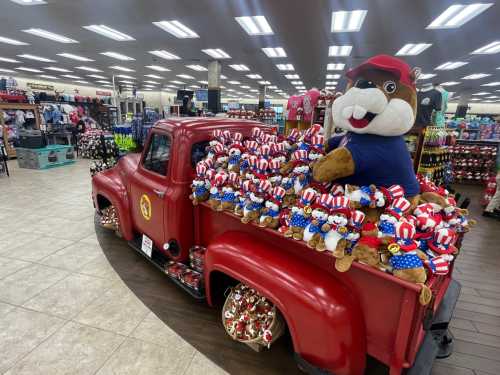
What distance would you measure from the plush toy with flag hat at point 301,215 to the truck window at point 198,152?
3.64 ft

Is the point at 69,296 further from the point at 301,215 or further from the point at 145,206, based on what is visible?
the point at 301,215

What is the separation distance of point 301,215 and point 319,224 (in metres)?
0.13

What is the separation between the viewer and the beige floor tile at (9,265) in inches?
105

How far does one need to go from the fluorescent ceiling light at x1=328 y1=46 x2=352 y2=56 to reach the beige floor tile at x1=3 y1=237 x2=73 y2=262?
8.93 m

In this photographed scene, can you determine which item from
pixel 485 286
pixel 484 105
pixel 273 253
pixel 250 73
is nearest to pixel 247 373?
pixel 273 253

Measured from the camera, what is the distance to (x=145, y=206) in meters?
2.51

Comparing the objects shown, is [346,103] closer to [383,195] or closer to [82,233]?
[383,195]

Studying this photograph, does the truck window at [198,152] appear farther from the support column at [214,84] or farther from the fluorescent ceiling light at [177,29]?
the support column at [214,84]

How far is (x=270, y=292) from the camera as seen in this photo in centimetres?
141

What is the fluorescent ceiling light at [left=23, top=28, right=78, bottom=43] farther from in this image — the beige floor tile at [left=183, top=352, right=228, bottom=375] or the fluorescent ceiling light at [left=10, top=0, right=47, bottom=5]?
the beige floor tile at [left=183, top=352, right=228, bottom=375]

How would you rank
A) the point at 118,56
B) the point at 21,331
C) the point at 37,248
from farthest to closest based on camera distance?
the point at 118,56 < the point at 37,248 < the point at 21,331

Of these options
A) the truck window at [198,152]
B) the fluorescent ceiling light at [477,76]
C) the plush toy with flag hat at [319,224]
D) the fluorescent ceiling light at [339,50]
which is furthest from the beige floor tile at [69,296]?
the fluorescent ceiling light at [477,76]

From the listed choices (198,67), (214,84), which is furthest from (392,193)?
(198,67)

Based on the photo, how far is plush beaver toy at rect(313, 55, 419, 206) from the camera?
4.64ft
